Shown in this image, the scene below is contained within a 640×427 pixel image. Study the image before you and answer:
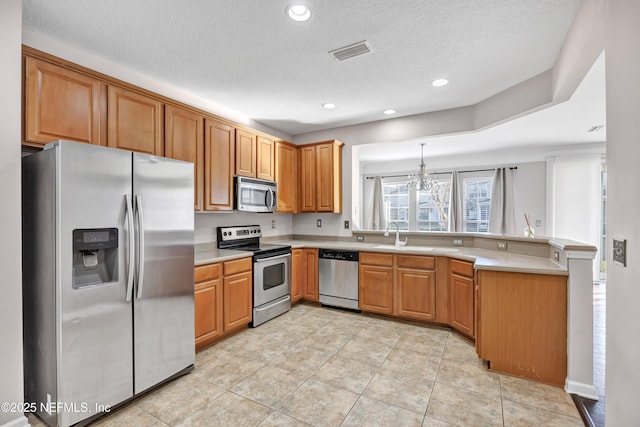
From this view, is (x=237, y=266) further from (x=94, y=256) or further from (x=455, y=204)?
(x=455, y=204)

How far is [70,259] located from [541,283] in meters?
3.22

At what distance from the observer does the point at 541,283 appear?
225 centimetres

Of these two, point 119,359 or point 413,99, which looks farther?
point 413,99

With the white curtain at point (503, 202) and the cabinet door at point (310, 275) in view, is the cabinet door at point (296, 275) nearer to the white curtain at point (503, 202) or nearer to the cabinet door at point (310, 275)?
the cabinet door at point (310, 275)

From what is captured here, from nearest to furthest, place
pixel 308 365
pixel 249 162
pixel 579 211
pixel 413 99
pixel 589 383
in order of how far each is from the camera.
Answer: pixel 589 383 < pixel 308 365 < pixel 413 99 < pixel 249 162 < pixel 579 211

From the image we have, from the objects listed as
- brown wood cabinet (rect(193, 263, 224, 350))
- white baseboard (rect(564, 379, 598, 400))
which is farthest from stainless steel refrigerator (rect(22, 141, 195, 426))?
white baseboard (rect(564, 379, 598, 400))

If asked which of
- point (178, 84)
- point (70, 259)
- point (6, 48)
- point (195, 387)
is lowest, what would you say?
point (195, 387)

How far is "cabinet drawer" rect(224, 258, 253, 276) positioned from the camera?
119 inches

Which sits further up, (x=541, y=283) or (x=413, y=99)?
(x=413, y=99)

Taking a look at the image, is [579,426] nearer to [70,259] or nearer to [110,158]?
[70,259]

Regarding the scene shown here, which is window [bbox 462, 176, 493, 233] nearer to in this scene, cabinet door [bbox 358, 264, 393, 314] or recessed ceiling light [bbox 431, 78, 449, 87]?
cabinet door [bbox 358, 264, 393, 314]

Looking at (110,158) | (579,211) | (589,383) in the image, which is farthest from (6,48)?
(579,211)

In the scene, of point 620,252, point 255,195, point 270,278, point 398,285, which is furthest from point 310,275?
point 620,252

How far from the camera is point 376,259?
3.67 meters
